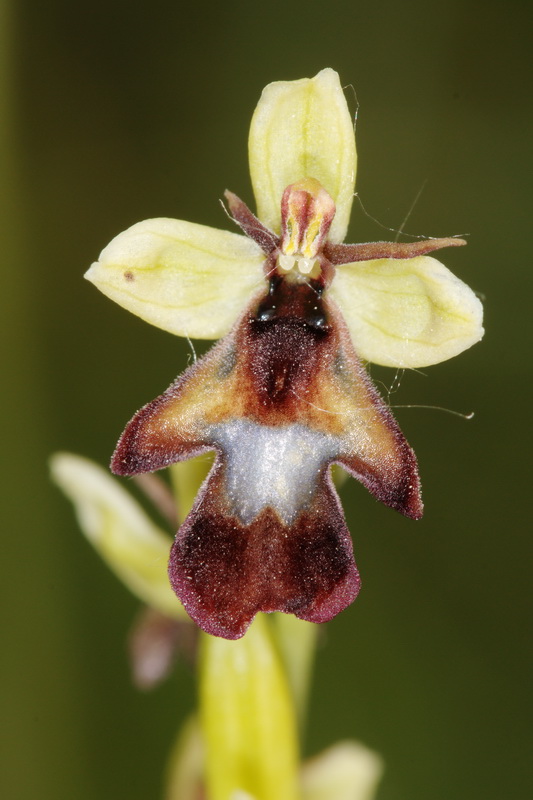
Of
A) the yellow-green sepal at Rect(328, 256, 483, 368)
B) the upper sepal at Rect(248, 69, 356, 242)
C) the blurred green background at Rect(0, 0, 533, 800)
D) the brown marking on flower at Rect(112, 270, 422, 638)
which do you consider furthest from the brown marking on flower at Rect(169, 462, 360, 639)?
the blurred green background at Rect(0, 0, 533, 800)

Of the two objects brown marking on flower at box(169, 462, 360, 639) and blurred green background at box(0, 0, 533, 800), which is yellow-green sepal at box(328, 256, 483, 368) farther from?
blurred green background at box(0, 0, 533, 800)

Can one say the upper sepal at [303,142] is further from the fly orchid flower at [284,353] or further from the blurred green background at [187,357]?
the blurred green background at [187,357]

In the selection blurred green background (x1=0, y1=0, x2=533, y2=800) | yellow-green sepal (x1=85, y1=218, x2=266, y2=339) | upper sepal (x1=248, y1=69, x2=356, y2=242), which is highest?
upper sepal (x1=248, y1=69, x2=356, y2=242)

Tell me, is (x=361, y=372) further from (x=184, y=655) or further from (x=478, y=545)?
(x=478, y=545)

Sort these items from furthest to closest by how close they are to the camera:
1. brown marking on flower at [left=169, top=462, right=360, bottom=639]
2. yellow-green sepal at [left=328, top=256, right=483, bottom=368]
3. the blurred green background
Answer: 1. the blurred green background
2. yellow-green sepal at [left=328, top=256, right=483, bottom=368]
3. brown marking on flower at [left=169, top=462, right=360, bottom=639]

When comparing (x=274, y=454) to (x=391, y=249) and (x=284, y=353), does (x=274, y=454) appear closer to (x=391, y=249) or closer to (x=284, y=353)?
(x=284, y=353)

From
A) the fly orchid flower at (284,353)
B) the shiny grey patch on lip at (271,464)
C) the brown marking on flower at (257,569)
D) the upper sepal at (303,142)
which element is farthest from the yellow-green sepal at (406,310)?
the brown marking on flower at (257,569)

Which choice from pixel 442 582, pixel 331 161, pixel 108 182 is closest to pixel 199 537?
pixel 331 161
